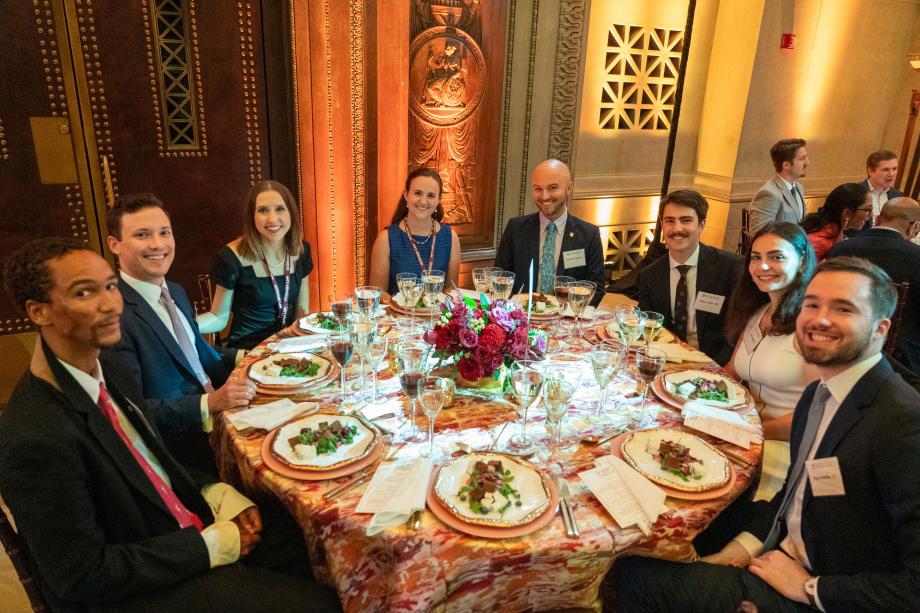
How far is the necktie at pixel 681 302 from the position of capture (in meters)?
2.75

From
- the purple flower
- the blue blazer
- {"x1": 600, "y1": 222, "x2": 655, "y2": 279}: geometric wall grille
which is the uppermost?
the purple flower

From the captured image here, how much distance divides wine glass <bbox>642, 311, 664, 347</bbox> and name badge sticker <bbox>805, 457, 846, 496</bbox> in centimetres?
78

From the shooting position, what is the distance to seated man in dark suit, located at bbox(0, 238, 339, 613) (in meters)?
1.21

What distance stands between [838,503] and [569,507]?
25.2 inches

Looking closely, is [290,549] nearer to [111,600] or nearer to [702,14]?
[111,600]

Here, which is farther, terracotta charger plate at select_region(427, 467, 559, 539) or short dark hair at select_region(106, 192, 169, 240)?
short dark hair at select_region(106, 192, 169, 240)

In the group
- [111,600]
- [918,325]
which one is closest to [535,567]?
[111,600]

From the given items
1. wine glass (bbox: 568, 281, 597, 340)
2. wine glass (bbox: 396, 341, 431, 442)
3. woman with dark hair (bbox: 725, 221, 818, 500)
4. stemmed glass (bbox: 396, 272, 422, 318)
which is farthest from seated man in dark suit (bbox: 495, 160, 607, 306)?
wine glass (bbox: 396, 341, 431, 442)

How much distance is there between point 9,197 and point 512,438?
312cm

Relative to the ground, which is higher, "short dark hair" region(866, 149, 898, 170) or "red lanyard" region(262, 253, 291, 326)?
"short dark hair" region(866, 149, 898, 170)

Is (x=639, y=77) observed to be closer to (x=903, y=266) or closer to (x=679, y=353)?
(x=903, y=266)

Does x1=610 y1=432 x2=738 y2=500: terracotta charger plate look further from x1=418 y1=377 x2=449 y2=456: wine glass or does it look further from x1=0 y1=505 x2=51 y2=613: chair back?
x1=0 y1=505 x2=51 y2=613: chair back

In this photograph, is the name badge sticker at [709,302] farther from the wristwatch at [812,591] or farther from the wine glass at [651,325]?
the wristwatch at [812,591]

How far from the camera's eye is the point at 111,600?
1321 millimetres
